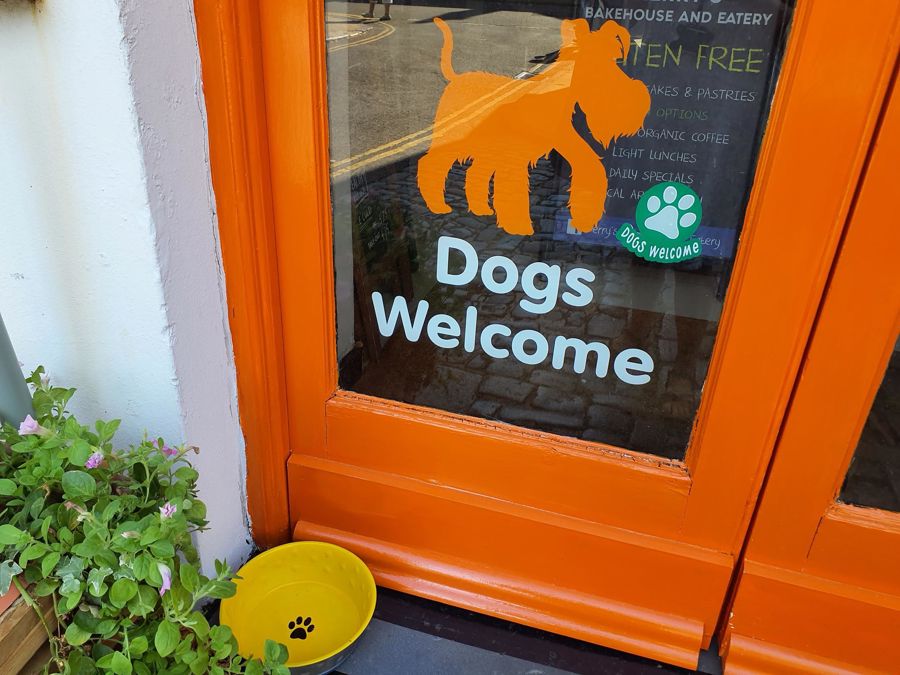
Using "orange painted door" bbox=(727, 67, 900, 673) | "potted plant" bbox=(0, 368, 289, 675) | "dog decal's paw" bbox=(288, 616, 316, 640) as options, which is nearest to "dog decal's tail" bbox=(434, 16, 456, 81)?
"orange painted door" bbox=(727, 67, 900, 673)

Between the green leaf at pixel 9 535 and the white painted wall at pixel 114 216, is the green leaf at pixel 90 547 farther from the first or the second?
the white painted wall at pixel 114 216

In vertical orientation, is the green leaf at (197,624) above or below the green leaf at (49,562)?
below

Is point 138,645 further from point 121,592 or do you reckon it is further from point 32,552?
point 32,552

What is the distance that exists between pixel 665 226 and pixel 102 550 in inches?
50.3

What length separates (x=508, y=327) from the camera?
1.73 meters

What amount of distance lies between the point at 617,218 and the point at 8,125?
130 centimetres

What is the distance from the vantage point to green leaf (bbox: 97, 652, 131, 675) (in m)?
1.16

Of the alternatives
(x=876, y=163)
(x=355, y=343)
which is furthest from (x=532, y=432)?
(x=876, y=163)

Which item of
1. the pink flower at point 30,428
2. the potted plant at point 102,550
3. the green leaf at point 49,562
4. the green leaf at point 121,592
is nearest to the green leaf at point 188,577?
the potted plant at point 102,550

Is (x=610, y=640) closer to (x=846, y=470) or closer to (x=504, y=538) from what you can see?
(x=504, y=538)

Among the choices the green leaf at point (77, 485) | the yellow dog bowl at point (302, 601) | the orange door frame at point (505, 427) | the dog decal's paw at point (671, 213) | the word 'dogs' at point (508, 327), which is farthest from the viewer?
the yellow dog bowl at point (302, 601)

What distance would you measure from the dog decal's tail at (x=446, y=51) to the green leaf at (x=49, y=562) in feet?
3.95

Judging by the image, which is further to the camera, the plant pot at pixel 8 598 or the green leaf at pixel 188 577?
the green leaf at pixel 188 577

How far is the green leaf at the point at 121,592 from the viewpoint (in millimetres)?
1160
